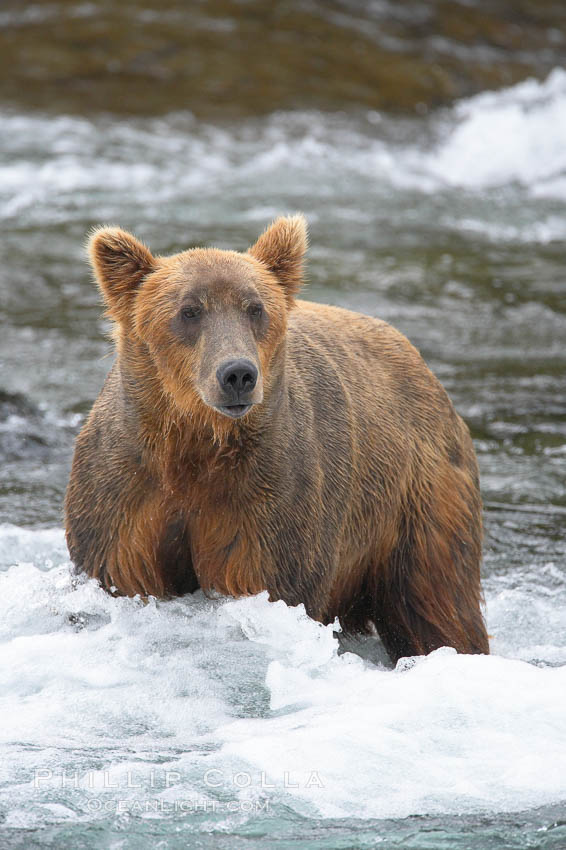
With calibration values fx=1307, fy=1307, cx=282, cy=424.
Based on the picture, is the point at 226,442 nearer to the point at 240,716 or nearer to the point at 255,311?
the point at 255,311

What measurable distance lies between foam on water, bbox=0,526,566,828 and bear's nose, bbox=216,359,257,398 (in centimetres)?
94

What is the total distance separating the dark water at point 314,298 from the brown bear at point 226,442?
0.24 m

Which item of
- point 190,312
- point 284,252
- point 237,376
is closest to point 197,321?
point 190,312

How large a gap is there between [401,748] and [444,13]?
19.3 m

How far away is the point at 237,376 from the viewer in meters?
4.59

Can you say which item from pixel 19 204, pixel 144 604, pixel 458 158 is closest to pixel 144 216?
pixel 19 204

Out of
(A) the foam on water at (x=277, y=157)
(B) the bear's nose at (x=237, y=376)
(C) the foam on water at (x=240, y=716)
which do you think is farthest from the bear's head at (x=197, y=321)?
(A) the foam on water at (x=277, y=157)

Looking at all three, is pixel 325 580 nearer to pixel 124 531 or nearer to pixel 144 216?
pixel 124 531

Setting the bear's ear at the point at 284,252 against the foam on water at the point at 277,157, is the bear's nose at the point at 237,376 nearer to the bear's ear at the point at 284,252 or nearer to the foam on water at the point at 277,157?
the bear's ear at the point at 284,252

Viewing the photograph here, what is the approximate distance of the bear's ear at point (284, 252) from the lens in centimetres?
532

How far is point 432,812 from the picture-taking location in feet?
14.2

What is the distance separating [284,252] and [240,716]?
6.09 feet

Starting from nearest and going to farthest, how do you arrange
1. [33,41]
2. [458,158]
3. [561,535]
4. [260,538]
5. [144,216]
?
[260,538]
[561,535]
[144,216]
[458,158]
[33,41]

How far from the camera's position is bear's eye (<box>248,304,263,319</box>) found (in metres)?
4.89
